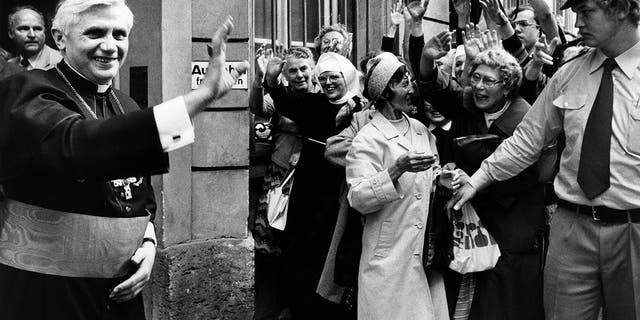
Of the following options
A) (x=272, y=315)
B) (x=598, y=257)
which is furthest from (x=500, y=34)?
(x=272, y=315)

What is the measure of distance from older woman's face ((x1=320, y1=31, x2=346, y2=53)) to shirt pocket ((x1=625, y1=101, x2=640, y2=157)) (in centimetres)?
328

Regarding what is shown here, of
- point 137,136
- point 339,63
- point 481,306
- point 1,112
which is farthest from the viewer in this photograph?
point 339,63

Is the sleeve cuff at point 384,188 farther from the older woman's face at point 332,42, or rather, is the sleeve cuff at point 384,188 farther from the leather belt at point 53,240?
the older woman's face at point 332,42

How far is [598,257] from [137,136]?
264 centimetres

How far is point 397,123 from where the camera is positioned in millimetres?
5355

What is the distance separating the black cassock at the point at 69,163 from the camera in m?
2.74

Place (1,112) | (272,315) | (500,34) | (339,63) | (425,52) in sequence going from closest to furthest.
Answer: (1,112) → (425,52) → (500,34) → (339,63) → (272,315)

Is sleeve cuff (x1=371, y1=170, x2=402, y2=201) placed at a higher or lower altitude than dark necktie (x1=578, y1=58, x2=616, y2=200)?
lower

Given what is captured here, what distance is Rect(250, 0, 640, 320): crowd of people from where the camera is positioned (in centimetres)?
450

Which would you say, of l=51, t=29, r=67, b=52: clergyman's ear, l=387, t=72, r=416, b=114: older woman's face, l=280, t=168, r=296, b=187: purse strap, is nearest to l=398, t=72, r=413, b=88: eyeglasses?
l=387, t=72, r=416, b=114: older woman's face

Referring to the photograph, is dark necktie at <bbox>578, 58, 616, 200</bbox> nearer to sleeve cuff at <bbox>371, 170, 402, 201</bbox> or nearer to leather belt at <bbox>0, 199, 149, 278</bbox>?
sleeve cuff at <bbox>371, 170, 402, 201</bbox>

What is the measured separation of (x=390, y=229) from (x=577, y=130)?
1.17 meters

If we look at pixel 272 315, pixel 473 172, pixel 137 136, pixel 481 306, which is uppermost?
pixel 137 136

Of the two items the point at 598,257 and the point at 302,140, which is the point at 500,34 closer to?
the point at 302,140
